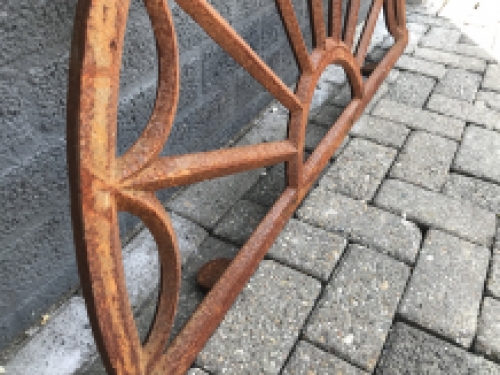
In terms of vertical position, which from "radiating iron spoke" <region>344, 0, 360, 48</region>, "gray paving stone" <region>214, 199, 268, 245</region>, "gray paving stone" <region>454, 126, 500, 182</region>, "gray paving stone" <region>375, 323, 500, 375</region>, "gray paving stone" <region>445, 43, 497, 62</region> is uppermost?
"radiating iron spoke" <region>344, 0, 360, 48</region>

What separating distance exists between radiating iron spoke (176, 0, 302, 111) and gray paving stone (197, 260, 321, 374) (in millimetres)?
615

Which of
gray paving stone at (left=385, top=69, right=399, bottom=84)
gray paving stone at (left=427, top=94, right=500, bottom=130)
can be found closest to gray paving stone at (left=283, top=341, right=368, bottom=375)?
gray paving stone at (left=427, top=94, right=500, bottom=130)

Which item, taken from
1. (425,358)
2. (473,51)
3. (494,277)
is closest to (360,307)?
(425,358)

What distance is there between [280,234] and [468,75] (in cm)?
191

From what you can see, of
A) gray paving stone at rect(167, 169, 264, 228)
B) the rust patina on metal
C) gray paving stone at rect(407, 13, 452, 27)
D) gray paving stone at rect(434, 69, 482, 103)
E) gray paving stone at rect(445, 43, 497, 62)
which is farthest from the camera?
gray paving stone at rect(407, 13, 452, 27)

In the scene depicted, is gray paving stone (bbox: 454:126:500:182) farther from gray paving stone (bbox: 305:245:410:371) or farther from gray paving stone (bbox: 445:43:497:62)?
gray paving stone (bbox: 445:43:497:62)

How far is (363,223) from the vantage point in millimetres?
1838

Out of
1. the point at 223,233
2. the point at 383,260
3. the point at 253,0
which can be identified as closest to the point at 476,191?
the point at 383,260

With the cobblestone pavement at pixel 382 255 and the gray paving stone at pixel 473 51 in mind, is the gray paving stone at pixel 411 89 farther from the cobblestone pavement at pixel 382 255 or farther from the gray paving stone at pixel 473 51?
the gray paving stone at pixel 473 51

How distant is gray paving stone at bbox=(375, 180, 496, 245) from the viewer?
1804 mm

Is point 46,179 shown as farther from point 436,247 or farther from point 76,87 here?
point 436,247

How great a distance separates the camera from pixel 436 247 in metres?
1.73

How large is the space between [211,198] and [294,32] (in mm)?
779

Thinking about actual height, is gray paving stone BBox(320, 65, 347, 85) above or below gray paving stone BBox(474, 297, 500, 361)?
above
